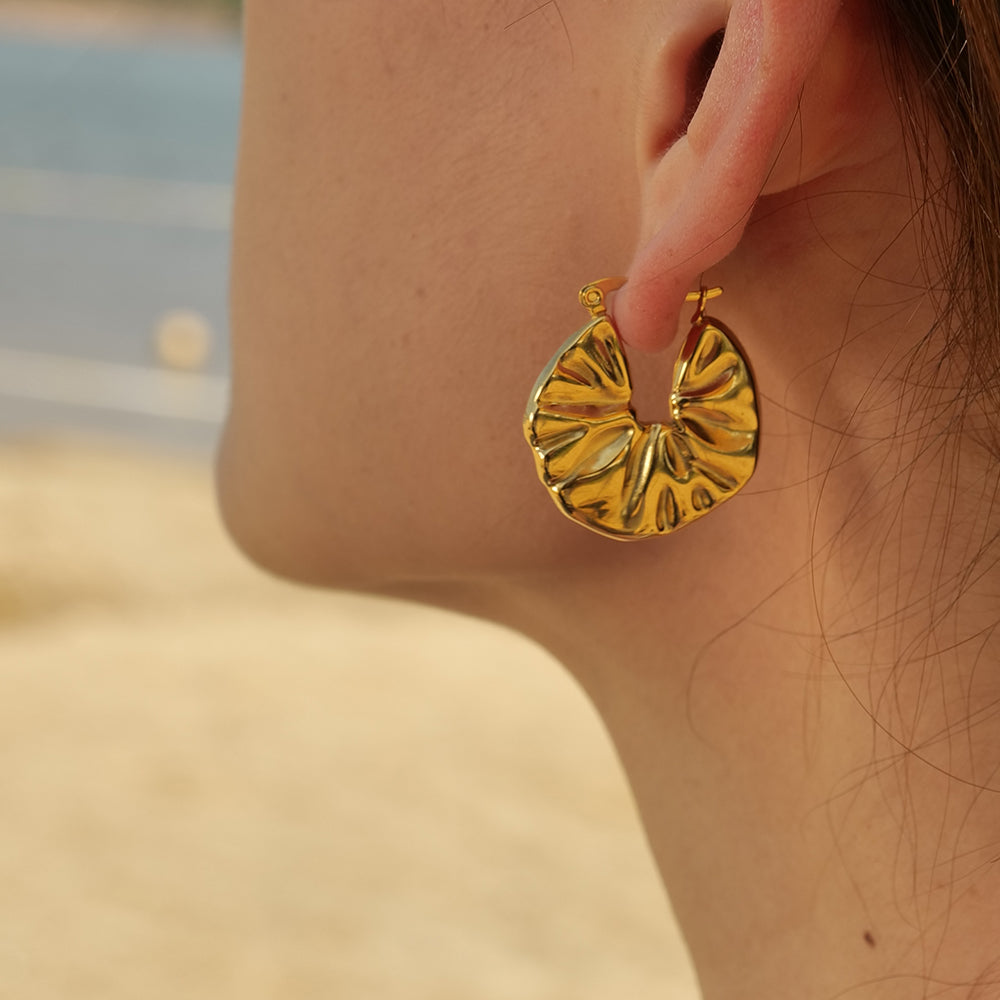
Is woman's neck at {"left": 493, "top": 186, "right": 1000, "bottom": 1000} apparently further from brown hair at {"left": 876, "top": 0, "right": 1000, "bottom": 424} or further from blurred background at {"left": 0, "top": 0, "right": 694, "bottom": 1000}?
blurred background at {"left": 0, "top": 0, "right": 694, "bottom": 1000}

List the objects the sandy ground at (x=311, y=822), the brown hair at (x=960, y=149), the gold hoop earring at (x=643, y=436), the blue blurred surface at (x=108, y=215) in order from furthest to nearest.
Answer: the blue blurred surface at (x=108, y=215) < the sandy ground at (x=311, y=822) < the gold hoop earring at (x=643, y=436) < the brown hair at (x=960, y=149)

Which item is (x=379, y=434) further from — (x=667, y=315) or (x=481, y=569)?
(x=667, y=315)

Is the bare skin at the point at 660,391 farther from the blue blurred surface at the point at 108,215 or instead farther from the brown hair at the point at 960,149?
the blue blurred surface at the point at 108,215

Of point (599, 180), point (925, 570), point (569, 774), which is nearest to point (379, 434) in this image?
point (599, 180)

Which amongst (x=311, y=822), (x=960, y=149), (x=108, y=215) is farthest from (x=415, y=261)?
(x=108, y=215)

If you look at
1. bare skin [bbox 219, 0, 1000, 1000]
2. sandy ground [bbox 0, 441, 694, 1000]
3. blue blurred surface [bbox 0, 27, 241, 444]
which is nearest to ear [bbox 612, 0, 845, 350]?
bare skin [bbox 219, 0, 1000, 1000]

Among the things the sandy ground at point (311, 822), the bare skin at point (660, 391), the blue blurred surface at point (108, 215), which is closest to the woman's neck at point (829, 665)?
the bare skin at point (660, 391)
